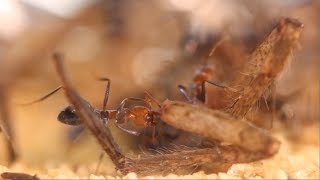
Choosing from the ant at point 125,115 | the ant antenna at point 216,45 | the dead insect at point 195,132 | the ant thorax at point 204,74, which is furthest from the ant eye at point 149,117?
the ant antenna at point 216,45

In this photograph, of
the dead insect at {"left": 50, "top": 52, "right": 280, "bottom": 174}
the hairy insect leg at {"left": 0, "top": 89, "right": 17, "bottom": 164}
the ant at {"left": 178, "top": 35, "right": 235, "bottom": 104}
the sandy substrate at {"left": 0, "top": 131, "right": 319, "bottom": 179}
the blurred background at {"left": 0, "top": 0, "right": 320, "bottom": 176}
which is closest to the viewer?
the dead insect at {"left": 50, "top": 52, "right": 280, "bottom": 174}

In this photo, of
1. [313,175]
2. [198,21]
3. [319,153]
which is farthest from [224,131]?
[198,21]

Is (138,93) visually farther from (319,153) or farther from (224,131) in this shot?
(224,131)

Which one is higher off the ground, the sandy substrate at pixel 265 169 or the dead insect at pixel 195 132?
the dead insect at pixel 195 132

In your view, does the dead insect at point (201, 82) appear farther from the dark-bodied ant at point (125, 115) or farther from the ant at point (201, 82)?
the dark-bodied ant at point (125, 115)

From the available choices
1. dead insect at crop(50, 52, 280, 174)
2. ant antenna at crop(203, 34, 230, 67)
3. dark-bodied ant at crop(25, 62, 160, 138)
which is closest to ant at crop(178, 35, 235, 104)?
ant antenna at crop(203, 34, 230, 67)

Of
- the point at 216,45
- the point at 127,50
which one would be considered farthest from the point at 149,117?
the point at 127,50

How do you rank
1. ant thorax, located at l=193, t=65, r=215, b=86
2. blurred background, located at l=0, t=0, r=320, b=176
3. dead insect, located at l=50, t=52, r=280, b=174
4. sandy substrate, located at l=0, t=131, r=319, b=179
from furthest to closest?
blurred background, located at l=0, t=0, r=320, b=176
ant thorax, located at l=193, t=65, r=215, b=86
sandy substrate, located at l=0, t=131, r=319, b=179
dead insect, located at l=50, t=52, r=280, b=174

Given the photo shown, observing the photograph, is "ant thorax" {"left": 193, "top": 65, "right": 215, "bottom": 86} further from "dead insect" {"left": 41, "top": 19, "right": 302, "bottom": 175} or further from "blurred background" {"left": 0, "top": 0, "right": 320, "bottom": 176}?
"dead insect" {"left": 41, "top": 19, "right": 302, "bottom": 175}

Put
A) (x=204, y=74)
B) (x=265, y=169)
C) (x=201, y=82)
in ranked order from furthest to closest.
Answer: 1. (x=204, y=74)
2. (x=201, y=82)
3. (x=265, y=169)

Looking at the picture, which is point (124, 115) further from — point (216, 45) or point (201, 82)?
point (216, 45)
